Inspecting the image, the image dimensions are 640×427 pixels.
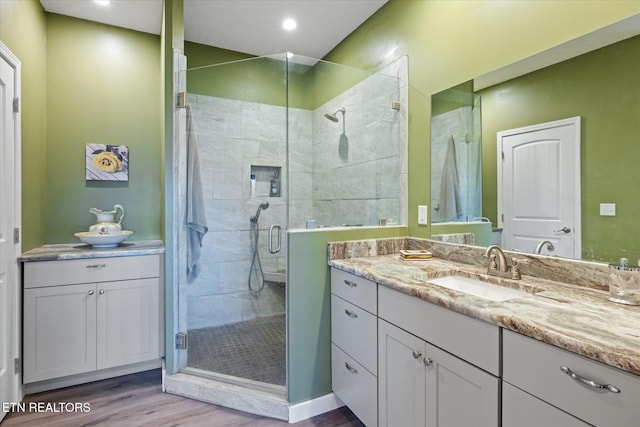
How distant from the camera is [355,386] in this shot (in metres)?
1.75

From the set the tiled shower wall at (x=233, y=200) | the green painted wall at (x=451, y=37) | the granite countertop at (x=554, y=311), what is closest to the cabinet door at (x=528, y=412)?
the granite countertop at (x=554, y=311)

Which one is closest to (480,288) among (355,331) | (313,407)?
(355,331)

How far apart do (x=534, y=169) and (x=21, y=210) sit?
3027 mm

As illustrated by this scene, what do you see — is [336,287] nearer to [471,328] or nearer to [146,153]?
[471,328]

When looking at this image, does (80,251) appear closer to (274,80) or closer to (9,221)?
(9,221)

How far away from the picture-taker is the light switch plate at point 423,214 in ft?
7.01

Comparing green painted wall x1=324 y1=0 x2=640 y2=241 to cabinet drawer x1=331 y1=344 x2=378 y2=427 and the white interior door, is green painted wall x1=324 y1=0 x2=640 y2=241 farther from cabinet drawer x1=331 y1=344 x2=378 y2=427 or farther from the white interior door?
cabinet drawer x1=331 y1=344 x2=378 y2=427

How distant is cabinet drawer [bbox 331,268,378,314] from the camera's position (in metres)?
1.61

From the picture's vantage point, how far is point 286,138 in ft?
8.54

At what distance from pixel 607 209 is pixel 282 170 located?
2.00 metres

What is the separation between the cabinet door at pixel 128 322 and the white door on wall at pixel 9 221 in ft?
1.44

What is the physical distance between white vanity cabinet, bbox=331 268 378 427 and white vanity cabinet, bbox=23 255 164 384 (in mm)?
1408

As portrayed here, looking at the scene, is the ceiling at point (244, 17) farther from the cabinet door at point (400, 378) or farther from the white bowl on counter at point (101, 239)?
the cabinet door at point (400, 378)

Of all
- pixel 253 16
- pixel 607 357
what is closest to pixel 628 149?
pixel 607 357
